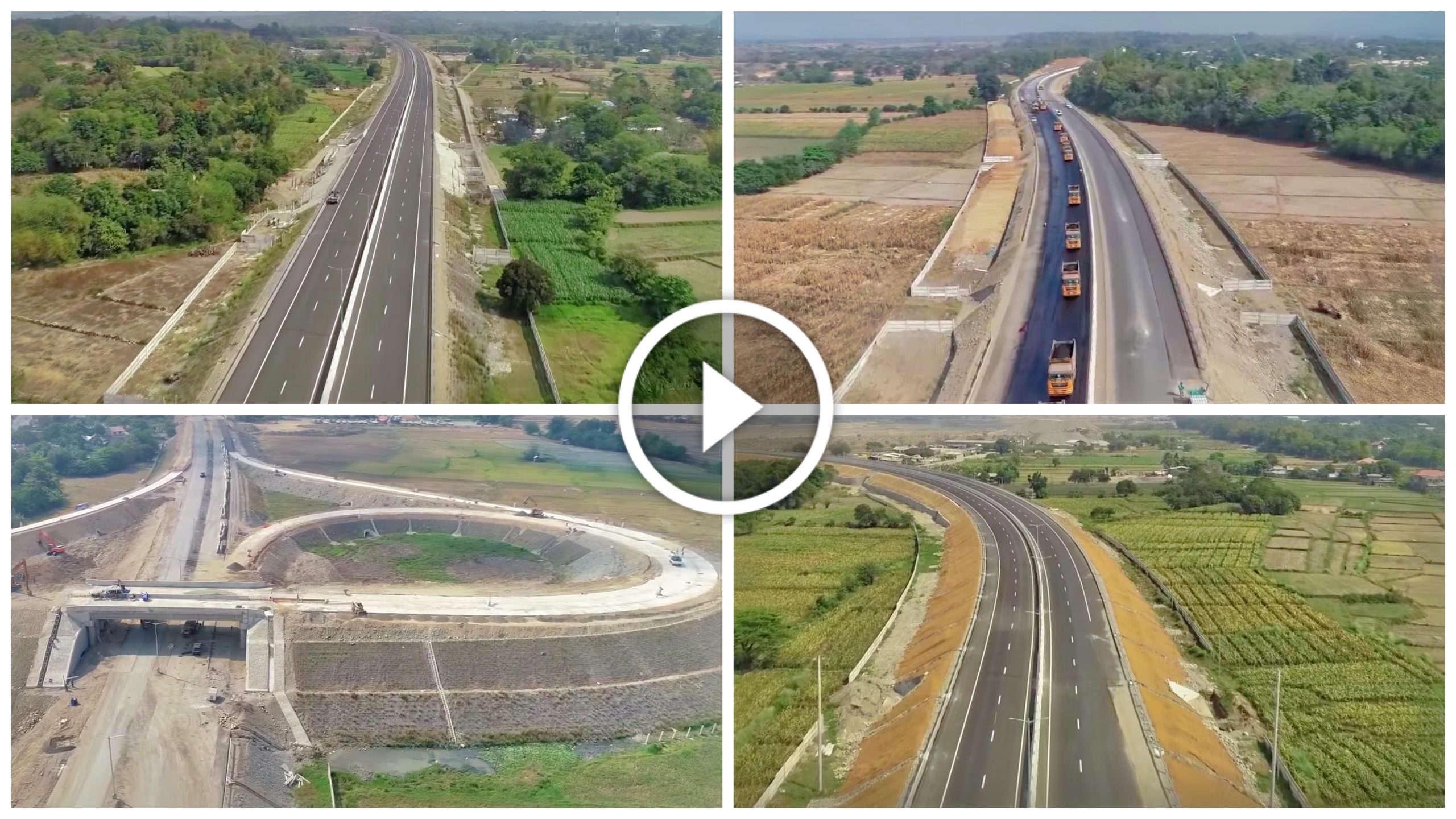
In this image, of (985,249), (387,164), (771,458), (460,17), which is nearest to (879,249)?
(985,249)

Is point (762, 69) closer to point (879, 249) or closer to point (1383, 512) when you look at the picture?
point (879, 249)

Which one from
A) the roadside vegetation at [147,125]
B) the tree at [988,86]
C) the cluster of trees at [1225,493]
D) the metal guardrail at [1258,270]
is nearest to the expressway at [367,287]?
the roadside vegetation at [147,125]

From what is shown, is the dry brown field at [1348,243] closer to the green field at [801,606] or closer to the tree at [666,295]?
the green field at [801,606]

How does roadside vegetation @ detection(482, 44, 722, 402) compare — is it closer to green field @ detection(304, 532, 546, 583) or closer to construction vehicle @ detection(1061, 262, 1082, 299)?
green field @ detection(304, 532, 546, 583)

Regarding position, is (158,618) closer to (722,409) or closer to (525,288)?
(525,288)

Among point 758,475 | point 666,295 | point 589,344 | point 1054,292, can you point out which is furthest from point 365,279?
point 1054,292
